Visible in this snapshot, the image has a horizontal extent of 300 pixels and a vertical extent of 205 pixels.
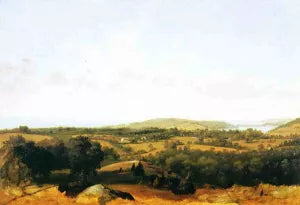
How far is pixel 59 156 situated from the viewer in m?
18.7

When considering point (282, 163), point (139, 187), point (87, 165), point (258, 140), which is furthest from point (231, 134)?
point (87, 165)

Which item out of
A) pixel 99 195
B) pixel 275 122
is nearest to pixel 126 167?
pixel 99 195

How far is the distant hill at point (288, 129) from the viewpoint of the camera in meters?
19.2

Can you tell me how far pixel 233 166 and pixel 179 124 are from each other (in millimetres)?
2881

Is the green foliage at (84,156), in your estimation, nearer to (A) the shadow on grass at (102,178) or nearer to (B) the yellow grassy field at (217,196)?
(A) the shadow on grass at (102,178)

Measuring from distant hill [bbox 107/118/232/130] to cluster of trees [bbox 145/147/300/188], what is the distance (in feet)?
5.51

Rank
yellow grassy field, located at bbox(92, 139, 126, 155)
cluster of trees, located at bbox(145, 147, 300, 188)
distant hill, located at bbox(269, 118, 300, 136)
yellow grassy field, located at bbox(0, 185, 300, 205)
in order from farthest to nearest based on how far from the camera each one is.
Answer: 1. distant hill, located at bbox(269, 118, 300, 136)
2. yellow grassy field, located at bbox(92, 139, 126, 155)
3. cluster of trees, located at bbox(145, 147, 300, 188)
4. yellow grassy field, located at bbox(0, 185, 300, 205)

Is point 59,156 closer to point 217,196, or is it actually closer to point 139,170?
point 139,170

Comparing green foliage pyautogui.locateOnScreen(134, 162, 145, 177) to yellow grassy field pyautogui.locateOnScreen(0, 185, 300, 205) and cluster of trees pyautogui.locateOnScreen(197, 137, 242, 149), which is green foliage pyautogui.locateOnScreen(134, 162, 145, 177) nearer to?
yellow grassy field pyautogui.locateOnScreen(0, 185, 300, 205)

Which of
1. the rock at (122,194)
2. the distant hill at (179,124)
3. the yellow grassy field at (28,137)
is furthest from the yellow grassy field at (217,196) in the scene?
the distant hill at (179,124)

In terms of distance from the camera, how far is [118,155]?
18.9 m

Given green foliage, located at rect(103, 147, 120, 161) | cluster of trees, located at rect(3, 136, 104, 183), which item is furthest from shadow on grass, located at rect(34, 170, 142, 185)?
green foliage, located at rect(103, 147, 120, 161)

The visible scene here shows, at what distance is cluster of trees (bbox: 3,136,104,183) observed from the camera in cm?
1855

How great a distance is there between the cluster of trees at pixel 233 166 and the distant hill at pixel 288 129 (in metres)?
0.82
